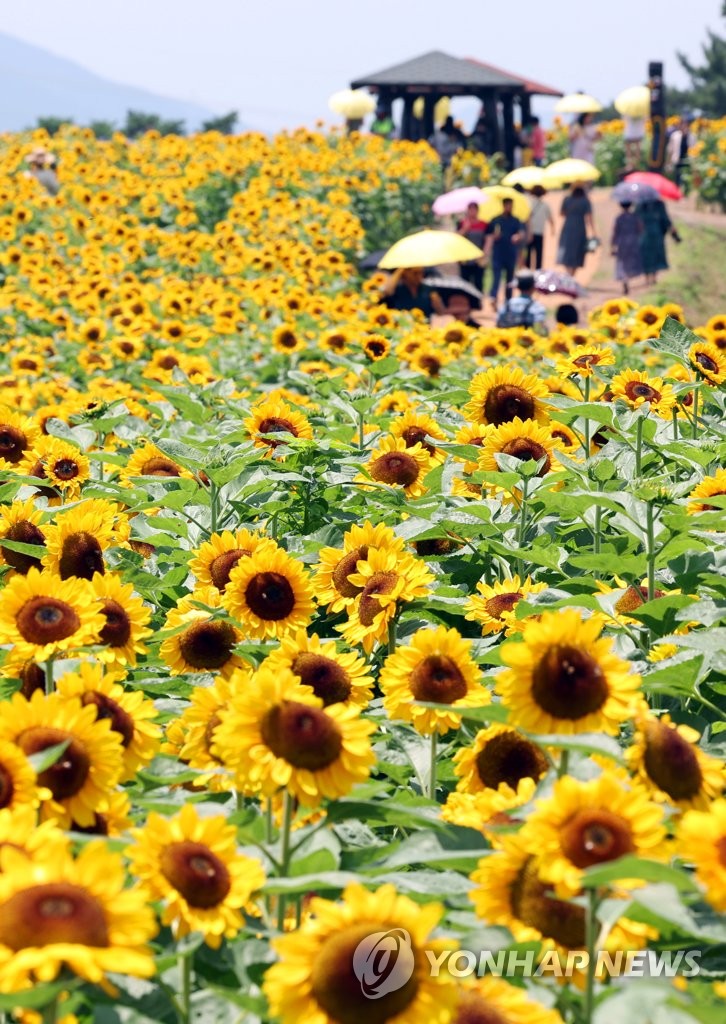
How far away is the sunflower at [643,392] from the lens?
4.41 meters

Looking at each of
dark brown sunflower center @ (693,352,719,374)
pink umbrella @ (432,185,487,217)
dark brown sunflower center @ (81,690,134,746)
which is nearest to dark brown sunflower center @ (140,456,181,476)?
dark brown sunflower center @ (693,352,719,374)

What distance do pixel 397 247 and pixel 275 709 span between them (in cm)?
1152

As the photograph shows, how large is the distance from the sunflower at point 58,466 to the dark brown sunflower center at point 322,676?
1839mm

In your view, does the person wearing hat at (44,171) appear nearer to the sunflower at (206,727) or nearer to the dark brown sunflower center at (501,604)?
the dark brown sunflower center at (501,604)

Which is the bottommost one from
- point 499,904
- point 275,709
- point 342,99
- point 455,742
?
point 455,742

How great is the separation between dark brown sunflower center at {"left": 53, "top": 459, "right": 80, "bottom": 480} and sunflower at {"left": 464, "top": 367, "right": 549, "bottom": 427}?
1.17 metres

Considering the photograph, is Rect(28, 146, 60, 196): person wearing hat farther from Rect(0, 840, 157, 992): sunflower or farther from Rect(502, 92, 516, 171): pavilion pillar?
Rect(0, 840, 157, 992): sunflower

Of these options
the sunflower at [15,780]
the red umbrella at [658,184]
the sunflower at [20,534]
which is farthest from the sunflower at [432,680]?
the red umbrella at [658,184]

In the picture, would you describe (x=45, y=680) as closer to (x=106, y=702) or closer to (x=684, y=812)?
(x=106, y=702)

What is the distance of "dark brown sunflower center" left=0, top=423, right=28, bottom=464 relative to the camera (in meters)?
4.44

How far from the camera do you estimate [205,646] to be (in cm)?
296

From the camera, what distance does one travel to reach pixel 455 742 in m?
2.85

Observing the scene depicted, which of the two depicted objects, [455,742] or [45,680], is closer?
[45,680]

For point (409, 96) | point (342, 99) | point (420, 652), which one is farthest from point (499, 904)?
point (409, 96)
